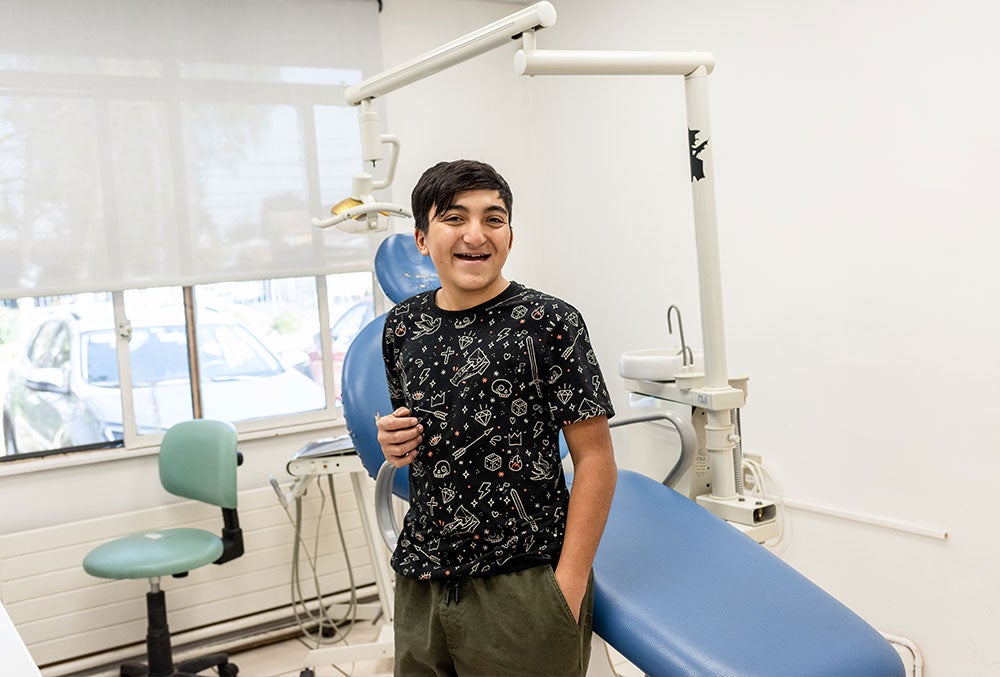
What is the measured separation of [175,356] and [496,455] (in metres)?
2.33

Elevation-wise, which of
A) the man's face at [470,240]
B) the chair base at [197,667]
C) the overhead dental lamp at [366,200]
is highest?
the overhead dental lamp at [366,200]

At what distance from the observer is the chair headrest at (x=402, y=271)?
213 cm

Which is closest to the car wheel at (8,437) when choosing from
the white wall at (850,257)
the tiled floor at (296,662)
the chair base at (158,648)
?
the chair base at (158,648)

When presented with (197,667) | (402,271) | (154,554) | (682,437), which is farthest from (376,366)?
(197,667)

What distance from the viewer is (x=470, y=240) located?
1363 mm

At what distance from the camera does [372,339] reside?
2049 mm

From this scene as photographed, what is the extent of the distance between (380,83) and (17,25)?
5.85 feet

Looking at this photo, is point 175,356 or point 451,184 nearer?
point 451,184

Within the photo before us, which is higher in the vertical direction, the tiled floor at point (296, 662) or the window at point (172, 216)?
the window at point (172, 216)

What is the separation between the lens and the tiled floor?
3.04 m

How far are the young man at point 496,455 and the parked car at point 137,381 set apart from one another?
7.15 ft

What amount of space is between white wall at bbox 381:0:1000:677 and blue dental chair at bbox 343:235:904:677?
1.01 m

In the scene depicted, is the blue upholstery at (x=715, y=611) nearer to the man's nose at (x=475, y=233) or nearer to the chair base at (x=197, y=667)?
the man's nose at (x=475, y=233)

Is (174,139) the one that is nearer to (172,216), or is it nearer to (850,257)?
(172,216)
